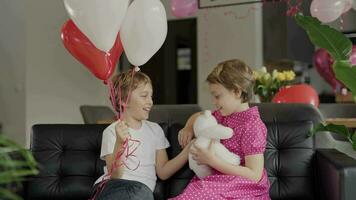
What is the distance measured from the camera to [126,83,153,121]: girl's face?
178 cm

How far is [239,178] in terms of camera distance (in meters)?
1.65

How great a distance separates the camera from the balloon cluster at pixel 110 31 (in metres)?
1.65

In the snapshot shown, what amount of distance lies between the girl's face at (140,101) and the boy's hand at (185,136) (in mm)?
183

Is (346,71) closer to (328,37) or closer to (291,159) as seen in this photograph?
(328,37)

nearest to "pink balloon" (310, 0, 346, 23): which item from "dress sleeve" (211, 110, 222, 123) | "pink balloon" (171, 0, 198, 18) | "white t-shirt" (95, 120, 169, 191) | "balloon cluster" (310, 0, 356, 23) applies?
"balloon cluster" (310, 0, 356, 23)

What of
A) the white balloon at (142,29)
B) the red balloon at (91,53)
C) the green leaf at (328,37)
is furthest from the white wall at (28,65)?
the green leaf at (328,37)

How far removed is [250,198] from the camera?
1659 mm

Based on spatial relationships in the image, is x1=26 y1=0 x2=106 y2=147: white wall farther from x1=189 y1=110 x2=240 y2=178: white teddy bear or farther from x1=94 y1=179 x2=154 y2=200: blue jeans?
x1=189 y1=110 x2=240 y2=178: white teddy bear

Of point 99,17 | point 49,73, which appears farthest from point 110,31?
point 49,73

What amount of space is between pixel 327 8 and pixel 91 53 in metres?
2.37

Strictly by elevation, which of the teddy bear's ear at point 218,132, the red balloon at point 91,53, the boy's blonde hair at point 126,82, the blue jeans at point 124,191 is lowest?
the blue jeans at point 124,191

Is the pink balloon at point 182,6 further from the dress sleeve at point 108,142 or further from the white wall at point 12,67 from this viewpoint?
the dress sleeve at point 108,142

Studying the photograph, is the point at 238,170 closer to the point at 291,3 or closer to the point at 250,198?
the point at 250,198

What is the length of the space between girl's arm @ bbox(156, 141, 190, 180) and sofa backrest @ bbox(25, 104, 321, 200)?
6cm
